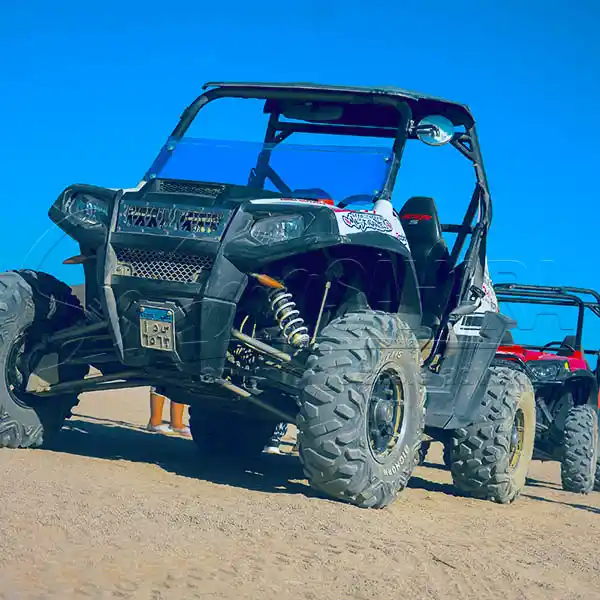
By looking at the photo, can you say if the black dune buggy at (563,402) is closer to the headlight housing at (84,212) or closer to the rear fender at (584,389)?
the rear fender at (584,389)

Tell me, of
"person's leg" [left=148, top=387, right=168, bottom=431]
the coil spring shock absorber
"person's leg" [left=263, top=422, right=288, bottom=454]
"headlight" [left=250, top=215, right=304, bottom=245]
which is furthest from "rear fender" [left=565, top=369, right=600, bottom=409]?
"headlight" [left=250, top=215, right=304, bottom=245]

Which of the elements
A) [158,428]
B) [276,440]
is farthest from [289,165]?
[158,428]

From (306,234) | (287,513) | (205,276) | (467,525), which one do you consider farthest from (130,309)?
(467,525)

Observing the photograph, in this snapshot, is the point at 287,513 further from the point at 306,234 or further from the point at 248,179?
the point at 248,179

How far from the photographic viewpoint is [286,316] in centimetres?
649

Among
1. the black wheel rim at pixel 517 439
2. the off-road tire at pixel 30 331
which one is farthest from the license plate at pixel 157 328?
the black wheel rim at pixel 517 439

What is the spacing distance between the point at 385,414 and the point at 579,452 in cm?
533

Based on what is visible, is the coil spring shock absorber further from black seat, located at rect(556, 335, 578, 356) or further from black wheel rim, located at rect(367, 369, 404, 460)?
black seat, located at rect(556, 335, 578, 356)

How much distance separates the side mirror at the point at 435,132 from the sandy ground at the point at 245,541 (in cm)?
242

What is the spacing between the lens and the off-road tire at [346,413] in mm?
5914

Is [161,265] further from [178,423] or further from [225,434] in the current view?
[178,423]

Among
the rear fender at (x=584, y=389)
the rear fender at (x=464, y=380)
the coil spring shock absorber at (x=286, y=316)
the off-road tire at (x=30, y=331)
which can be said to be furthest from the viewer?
the rear fender at (x=584, y=389)

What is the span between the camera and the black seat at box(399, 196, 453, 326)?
8.17 m

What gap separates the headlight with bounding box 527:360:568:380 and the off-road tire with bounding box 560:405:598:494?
416 mm
